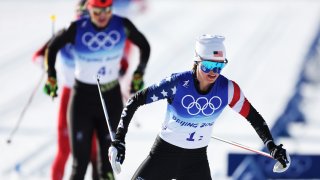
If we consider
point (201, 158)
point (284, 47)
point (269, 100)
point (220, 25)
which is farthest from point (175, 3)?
point (201, 158)

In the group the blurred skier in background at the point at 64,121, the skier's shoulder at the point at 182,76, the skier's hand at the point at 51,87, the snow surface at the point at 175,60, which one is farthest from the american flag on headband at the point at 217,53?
the snow surface at the point at 175,60

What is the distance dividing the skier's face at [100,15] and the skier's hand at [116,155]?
1.74 m

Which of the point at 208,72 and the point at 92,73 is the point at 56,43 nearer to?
the point at 92,73

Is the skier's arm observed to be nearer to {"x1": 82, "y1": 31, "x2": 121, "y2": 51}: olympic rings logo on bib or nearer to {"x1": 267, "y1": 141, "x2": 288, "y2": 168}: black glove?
{"x1": 267, "y1": 141, "x2": 288, "y2": 168}: black glove

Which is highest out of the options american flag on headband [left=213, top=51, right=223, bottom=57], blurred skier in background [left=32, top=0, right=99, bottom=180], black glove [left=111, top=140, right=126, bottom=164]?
american flag on headband [left=213, top=51, right=223, bottom=57]

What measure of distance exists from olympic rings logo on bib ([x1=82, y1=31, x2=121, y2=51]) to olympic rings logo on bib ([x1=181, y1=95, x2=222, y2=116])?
166cm

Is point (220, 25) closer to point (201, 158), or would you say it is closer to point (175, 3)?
point (175, 3)

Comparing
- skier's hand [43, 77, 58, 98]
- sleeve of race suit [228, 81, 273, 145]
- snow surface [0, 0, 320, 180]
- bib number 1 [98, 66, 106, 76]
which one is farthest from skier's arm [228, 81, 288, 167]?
snow surface [0, 0, 320, 180]

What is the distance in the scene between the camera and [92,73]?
7.31 m

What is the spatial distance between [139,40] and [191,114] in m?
1.74

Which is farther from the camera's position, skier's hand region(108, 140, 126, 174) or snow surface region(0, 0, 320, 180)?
snow surface region(0, 0, 320, 180)

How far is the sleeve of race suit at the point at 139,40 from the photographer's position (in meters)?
7.35

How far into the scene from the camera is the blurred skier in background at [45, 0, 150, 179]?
713 cm

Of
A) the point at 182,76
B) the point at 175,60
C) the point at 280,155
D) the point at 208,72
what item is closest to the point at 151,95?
the point at 182,76
